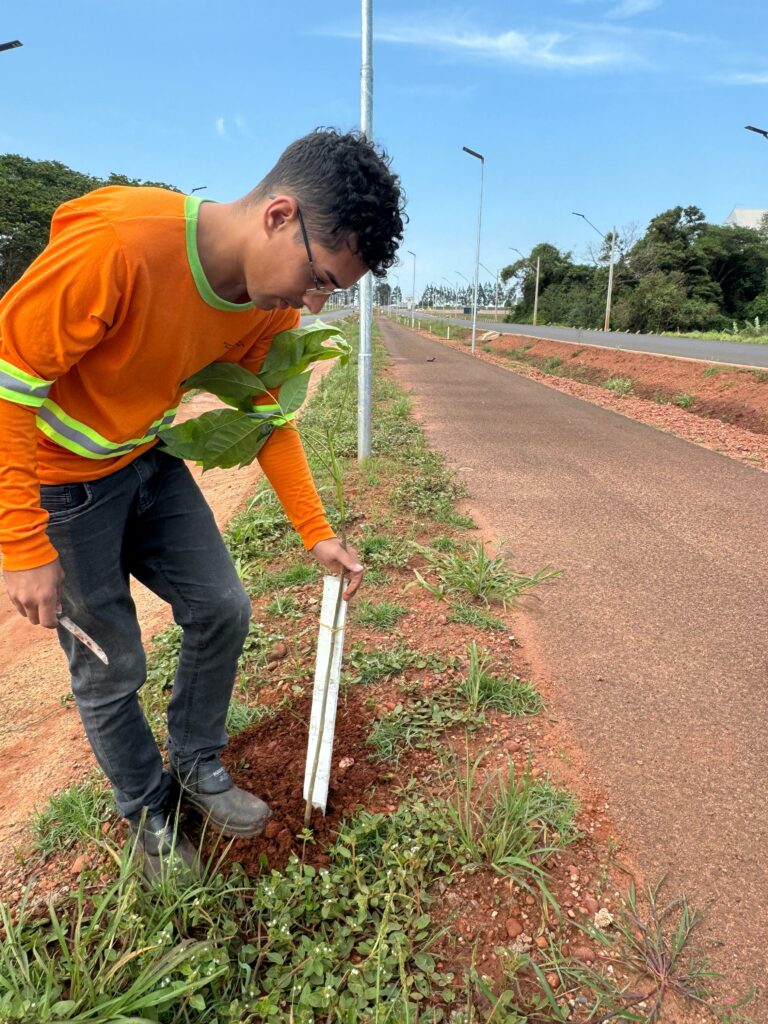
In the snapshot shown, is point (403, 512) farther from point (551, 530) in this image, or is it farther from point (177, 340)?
point (177, 340)

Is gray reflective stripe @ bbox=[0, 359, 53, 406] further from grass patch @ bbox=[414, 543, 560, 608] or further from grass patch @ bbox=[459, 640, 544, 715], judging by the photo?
grass patch @ bbox=[414, 543, 560, 608]

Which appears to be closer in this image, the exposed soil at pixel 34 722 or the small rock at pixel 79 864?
the small rock at pixel 79 864

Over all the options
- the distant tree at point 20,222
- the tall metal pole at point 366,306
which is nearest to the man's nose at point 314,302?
the tall metal pole at point 366,306

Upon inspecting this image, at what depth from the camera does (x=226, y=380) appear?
1594 mm

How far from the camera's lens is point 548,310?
4972cm

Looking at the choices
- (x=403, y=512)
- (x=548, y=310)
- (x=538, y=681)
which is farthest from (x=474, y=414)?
(x=548, y=310)

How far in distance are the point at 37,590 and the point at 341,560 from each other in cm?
73

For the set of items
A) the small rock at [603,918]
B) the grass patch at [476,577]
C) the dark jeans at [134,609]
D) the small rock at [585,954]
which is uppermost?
the dark jeans at [134,609]

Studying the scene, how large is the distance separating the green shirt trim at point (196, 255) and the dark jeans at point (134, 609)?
0.44 metres

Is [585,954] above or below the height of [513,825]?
below

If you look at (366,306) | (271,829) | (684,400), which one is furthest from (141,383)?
(684,400)

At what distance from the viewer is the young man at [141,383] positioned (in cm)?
119

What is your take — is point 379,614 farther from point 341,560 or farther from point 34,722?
point 34,722

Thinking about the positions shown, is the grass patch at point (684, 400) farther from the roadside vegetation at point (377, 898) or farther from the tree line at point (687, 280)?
the tree line at point (687, 280)
